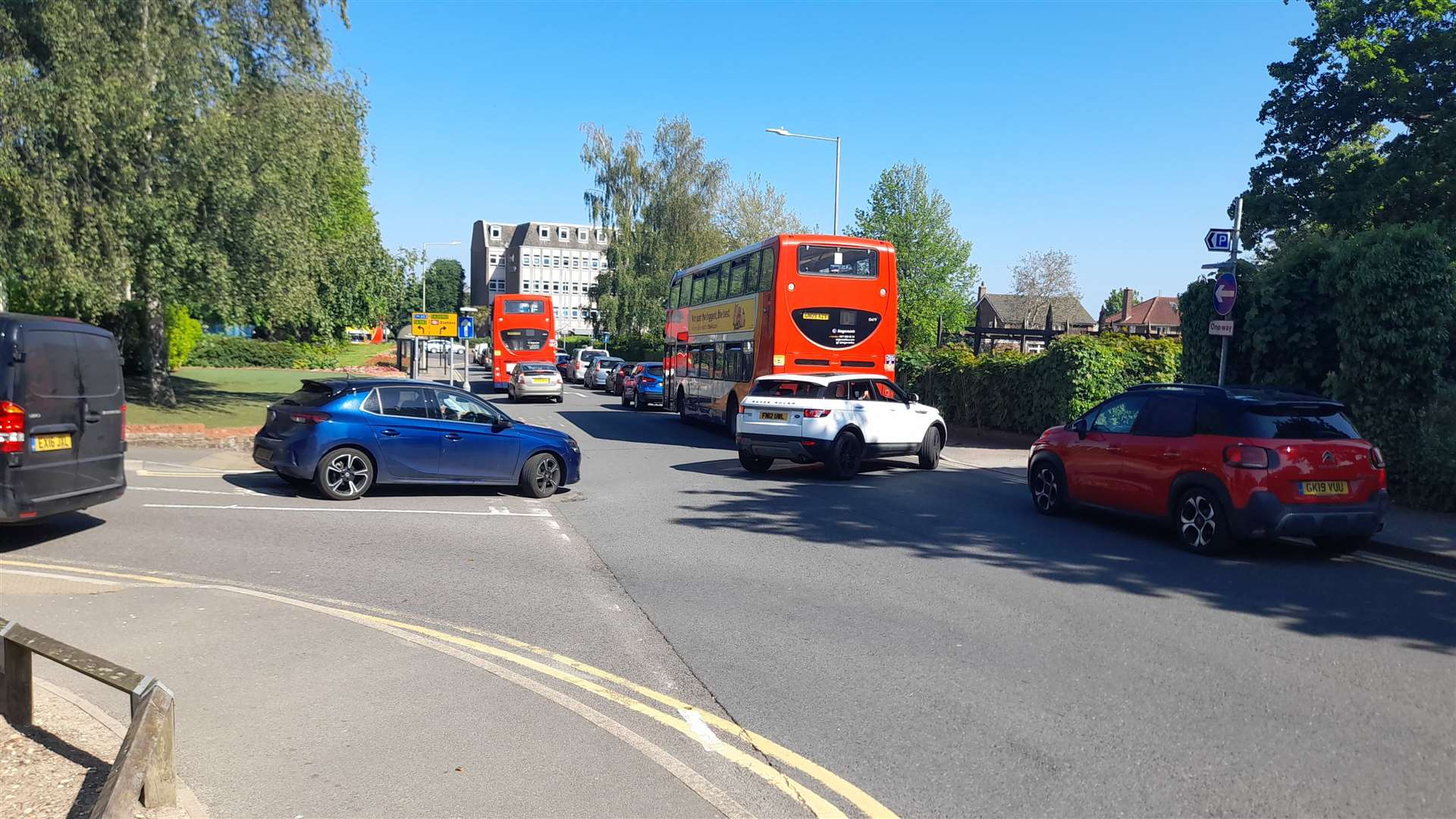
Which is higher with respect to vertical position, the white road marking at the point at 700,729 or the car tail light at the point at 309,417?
the car tail light at the point at 309,417

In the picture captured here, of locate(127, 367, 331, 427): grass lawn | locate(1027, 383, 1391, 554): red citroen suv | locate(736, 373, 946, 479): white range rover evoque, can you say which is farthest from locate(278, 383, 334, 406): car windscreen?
locate(1027, 383, 1391, 554): red citroen suv

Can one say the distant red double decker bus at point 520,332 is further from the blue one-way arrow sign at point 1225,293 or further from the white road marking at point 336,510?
the blue one-way arrow sign at point 1225,293

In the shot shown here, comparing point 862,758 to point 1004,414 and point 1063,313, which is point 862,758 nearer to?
point 1004,414

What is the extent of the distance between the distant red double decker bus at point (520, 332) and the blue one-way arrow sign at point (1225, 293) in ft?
107

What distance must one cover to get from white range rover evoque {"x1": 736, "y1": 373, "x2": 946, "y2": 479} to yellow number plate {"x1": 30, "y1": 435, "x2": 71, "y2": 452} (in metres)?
9.29

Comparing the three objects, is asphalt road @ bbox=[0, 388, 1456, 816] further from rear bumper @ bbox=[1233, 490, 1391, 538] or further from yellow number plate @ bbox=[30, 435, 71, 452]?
yellow number plate @ bbox=[30, 435, 71, 452]

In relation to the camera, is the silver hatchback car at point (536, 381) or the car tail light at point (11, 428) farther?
the silver hatchback car at point (536, 381)

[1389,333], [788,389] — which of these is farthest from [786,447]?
[1389,333]

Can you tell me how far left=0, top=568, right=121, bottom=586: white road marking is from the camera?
795 centimetres

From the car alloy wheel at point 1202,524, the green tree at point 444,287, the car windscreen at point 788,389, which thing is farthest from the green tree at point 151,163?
the green tree at point 444,287

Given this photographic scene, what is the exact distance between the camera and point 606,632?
6.89 m

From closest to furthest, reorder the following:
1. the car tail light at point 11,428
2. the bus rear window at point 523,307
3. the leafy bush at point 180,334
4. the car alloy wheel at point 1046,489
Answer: the car tail light at point 11,428 < the car alloy wheel at point 1046,489 < the leafy bush at point 180,334 < the bus rear window at point 523,307

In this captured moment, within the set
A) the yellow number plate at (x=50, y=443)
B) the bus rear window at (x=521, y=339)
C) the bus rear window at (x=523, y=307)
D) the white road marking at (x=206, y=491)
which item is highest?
the bus rear window at (x=523, y=307)

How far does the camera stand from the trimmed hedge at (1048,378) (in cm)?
2000
